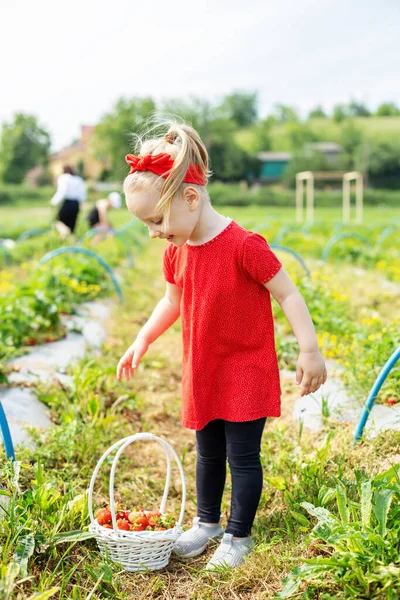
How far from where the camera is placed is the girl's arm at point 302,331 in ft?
7.33

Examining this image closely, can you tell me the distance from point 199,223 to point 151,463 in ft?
5.02

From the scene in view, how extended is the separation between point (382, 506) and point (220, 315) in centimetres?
81

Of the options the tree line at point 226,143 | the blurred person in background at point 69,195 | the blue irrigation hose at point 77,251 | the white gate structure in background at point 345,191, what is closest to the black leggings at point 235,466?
the blue irrigation hose at point 77,251

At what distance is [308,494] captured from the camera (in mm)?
2514

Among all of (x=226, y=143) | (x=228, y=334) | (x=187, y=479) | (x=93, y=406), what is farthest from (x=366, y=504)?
(x=226, y=143)

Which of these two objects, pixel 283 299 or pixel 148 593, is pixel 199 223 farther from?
pixel 148 593

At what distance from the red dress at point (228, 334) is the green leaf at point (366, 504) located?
1.39ft

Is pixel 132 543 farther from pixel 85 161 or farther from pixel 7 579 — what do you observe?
pixel 85 161

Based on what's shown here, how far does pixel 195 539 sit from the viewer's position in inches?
98.4

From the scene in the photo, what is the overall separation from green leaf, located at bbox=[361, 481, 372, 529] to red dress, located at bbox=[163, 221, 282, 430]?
16.6 inches

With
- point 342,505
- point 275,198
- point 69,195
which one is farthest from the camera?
point 275,198

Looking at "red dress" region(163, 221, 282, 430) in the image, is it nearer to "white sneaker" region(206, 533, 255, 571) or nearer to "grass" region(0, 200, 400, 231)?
"white sneaker" region(206, 533, 255, 571)

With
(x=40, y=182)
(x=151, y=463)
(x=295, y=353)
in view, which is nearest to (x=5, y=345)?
(x=151, y=463)

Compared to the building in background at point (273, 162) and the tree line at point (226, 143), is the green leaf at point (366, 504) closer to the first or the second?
the tree line at point (226, 143)
